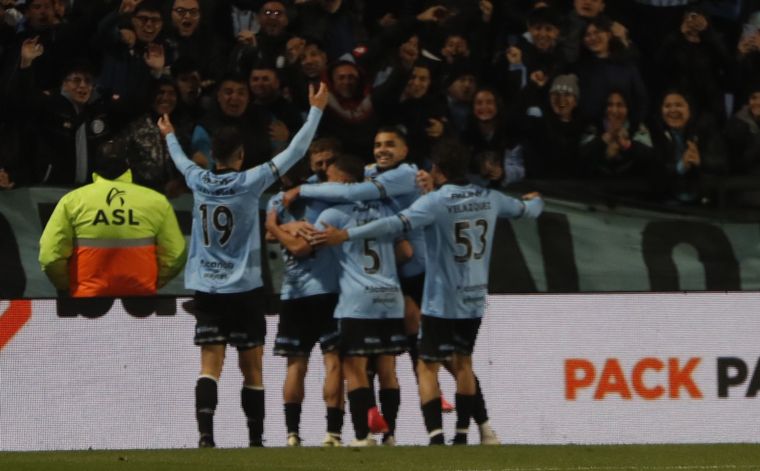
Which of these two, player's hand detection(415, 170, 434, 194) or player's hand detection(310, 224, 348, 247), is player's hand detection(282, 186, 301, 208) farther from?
player's hand detection(415, 170, 434, 194)

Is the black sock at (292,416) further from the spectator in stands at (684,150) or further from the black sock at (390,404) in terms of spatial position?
the spectator in stands at (684,150)

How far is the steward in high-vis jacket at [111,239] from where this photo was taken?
11336 millimetres

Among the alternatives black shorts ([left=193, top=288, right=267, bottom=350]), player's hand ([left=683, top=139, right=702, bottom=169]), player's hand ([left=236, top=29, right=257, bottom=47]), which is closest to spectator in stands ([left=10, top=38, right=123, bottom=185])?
player's hand ([left=236, top=29, right=257, bottom=47])

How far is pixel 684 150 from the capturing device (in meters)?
14.0

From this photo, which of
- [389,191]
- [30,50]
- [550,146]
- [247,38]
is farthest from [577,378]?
[30,50]

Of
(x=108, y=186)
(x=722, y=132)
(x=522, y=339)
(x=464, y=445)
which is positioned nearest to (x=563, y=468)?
(x=464, y=445)

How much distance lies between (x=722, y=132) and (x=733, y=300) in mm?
3096

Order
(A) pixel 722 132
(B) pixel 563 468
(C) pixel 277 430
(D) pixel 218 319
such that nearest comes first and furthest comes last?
(B) pixel 563 468, (D) pixel 218 319, (C) pixel 277 430, (A) pixel 722 132

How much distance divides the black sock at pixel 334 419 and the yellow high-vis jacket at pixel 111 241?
4.54ft

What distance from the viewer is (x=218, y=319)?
35.8ft

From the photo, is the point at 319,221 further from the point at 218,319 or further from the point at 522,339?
the point at 522,339

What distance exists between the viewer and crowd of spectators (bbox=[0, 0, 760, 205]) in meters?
13.2

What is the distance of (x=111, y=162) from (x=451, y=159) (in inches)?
86.8

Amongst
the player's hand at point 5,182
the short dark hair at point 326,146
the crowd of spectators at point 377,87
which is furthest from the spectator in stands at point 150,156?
the short dark hair at point 326,146
